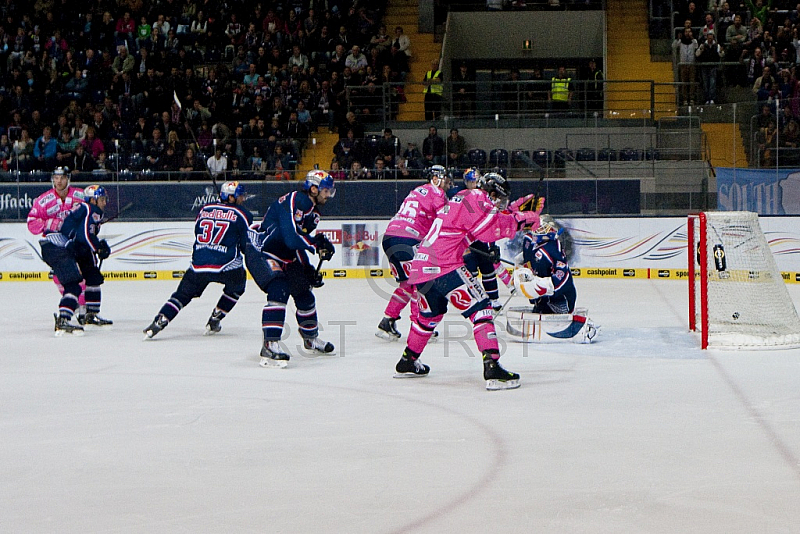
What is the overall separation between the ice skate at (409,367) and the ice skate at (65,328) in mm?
3783

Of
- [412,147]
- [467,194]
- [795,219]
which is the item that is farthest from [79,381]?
[795,219]

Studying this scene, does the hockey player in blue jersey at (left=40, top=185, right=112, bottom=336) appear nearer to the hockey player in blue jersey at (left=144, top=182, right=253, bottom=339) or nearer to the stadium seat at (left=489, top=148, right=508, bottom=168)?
the hockey player in blue jersey at (left=144, top=182, right=253, bottom=339)

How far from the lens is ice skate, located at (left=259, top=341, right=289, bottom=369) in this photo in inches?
277

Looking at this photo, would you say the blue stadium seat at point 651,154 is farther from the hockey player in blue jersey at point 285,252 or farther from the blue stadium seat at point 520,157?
the hockey player in blue jersey at point 285,252

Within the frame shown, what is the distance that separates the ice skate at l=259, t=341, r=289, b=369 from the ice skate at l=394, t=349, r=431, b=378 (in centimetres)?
91

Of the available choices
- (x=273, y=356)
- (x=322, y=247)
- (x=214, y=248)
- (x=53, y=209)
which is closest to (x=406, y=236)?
(x=322, y=247)

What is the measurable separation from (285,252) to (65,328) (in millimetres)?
2906

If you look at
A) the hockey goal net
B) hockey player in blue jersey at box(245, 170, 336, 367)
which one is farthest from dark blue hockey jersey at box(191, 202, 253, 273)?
the hockey goal net

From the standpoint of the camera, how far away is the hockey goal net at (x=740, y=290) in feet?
25.4

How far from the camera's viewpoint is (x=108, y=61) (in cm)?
1941

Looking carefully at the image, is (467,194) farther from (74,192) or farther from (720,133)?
(720,133)

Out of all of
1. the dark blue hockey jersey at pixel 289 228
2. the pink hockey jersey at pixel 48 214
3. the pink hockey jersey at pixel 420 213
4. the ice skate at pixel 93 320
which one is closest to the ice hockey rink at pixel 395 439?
the dark blue hockey jersey at pixel 289 228

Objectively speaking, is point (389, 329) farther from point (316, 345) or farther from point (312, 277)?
point (312, 277)

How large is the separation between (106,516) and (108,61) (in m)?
17.1
